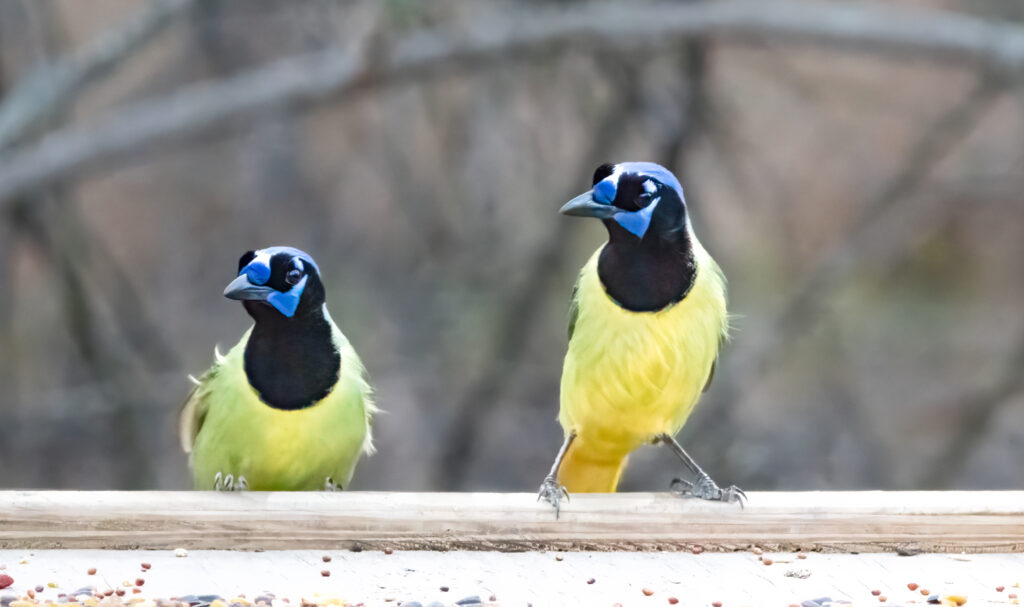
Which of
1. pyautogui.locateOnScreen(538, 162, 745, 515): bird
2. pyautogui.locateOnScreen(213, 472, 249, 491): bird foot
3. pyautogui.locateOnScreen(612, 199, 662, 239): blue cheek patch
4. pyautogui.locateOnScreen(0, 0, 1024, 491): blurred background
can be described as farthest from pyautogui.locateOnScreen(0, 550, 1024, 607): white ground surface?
pyautogui.locateOnScreen(0, 0, 1024, 491): blurred background

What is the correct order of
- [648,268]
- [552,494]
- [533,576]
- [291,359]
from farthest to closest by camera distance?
1. [291,359]
2. [648,268]
3. [552,494]
4. [533,576]

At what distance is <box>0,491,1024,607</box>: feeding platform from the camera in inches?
132

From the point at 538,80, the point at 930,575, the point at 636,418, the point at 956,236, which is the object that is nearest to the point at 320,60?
the point at 538,80

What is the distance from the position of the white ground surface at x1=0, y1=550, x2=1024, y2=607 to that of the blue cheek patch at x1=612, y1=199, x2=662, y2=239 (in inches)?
33.6

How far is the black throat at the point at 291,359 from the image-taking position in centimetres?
387

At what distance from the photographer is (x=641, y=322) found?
12.5 feet

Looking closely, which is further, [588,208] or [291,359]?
[291,359]

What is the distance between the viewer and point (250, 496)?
11.9 ft

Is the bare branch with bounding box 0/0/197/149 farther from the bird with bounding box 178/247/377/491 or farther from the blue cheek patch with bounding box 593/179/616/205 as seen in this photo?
the blue cheek patch with bounding box 593/179/616/205

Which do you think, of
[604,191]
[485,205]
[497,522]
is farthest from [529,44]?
[497,522]

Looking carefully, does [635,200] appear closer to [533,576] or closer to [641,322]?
[641,322]

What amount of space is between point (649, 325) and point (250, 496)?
116cm

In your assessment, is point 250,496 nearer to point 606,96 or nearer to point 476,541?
point 476,541

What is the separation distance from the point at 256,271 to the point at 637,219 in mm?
1020
